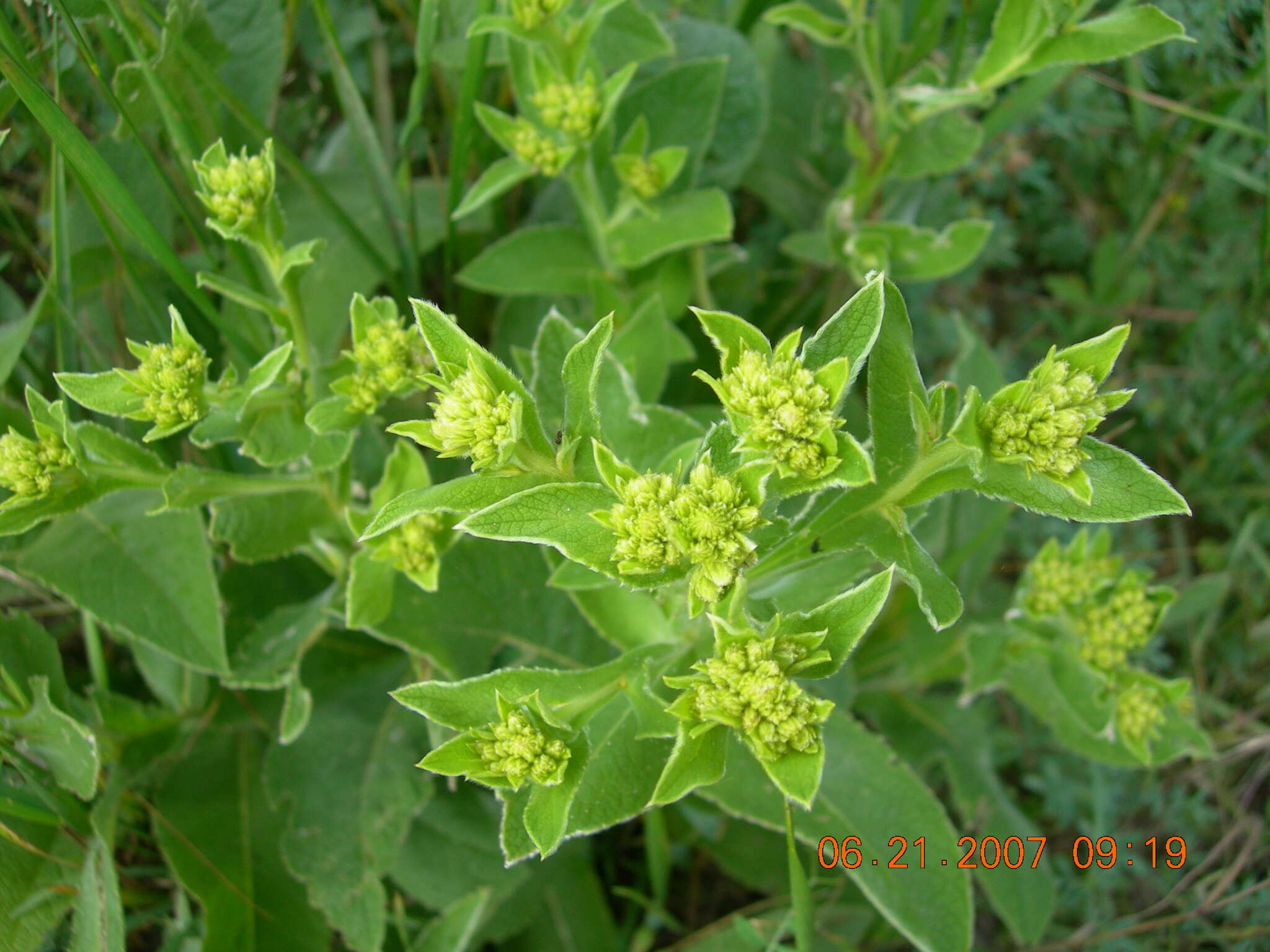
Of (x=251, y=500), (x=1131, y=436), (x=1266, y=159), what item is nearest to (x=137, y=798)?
(x=251, y=500)

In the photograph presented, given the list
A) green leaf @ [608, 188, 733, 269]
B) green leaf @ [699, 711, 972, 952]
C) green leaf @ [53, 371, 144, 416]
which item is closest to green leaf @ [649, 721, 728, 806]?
green leaf @ [699, 711, 972, 952]

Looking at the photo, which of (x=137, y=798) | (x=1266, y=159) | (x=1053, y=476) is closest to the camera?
(x=1053, y=476)

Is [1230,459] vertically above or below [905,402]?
below

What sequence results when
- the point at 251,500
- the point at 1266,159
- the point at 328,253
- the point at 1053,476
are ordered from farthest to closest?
the point at 1266,159
the point at 328,253
the point at 251,500
the point at 1053,476

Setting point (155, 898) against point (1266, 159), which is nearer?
point (155, 898)

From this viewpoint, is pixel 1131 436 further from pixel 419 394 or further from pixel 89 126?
pixel 89 126

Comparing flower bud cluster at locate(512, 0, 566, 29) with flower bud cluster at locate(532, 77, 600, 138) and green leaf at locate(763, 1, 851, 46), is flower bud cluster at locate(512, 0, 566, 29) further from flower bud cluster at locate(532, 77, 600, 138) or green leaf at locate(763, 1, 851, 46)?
green leaf at locate(763, 1, 851, 46)
